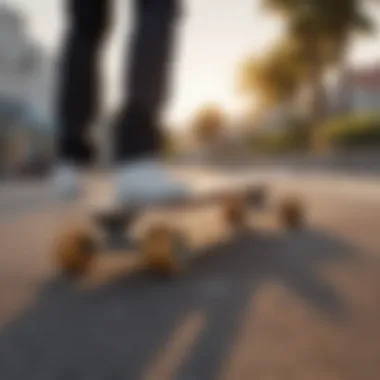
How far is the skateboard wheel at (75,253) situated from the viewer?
3.62 feet

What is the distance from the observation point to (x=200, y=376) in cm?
66

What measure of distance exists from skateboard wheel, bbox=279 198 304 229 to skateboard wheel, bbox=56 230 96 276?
693mm

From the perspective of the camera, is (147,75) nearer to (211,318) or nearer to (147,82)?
(147,82)

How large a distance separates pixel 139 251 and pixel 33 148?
204 inches

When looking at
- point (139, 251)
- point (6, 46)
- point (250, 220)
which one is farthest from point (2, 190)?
point (6, 46)

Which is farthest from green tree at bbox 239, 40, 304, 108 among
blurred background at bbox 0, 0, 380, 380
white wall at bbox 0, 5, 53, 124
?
blurred background at bbox 0, 0, 380, 380

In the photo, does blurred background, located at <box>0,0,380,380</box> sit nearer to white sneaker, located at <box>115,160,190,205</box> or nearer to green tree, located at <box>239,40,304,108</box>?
white sneaker, located at <box>115,160,190,205</box>

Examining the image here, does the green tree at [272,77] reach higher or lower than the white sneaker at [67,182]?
lower

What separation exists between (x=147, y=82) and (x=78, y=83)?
1.18 ft

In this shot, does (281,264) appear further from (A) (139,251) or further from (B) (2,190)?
(B) (2,190)

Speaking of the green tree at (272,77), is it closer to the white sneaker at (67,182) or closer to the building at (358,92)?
the building at (358,92)

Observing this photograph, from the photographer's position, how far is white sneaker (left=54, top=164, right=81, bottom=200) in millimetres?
2038

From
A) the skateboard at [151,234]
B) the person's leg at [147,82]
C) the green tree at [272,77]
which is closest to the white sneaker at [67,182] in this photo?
the person's leg at [147,82]

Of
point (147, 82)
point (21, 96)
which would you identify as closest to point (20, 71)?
point (21, 96)
